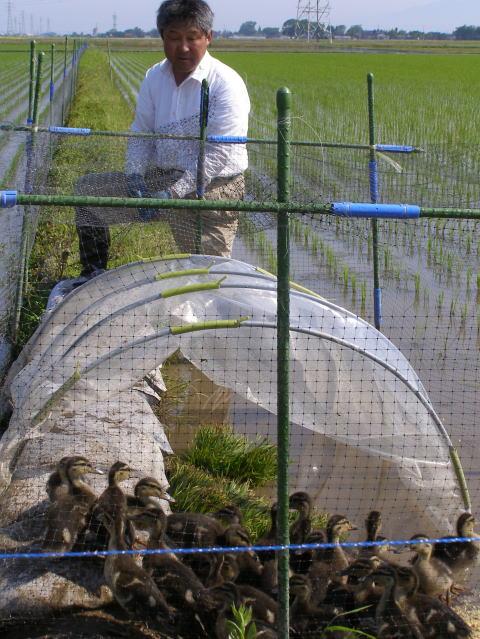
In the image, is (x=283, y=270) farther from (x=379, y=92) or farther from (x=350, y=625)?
(x=379, y=92)

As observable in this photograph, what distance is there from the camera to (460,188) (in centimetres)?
1094

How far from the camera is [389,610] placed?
12.6 feet

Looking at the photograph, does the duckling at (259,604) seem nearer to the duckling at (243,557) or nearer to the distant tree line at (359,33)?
the duckling at (243,557)

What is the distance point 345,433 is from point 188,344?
1002 millimetres

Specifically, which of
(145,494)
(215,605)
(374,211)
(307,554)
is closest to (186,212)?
(145,494)

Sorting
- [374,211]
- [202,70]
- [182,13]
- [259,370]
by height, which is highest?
[182,13]

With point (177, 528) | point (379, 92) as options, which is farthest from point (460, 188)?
point (379, 92)

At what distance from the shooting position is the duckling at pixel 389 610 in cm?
373

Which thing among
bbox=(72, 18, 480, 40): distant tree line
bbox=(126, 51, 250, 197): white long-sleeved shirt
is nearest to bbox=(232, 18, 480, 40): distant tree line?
bbox=(72, 18, 480, 40): distant tree line

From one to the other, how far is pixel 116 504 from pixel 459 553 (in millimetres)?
1819

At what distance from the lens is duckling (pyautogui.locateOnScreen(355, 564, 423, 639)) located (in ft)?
12.2

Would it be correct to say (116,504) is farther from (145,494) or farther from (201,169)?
(201,169)

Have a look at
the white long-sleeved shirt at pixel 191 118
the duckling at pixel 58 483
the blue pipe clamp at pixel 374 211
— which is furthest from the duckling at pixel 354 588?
the white long-sleeved shirt at pixel 191 118

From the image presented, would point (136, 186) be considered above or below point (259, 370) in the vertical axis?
above
